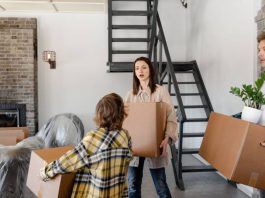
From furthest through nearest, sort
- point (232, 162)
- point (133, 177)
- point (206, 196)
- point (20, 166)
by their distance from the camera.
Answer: point (206, 196) → point (20, 166) → point (133, 177) → point (232, 162)

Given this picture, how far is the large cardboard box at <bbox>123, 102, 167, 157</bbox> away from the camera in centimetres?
212

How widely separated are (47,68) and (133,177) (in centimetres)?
419

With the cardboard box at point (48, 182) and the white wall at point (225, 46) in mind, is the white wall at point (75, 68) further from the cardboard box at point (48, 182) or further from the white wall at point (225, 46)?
the cardboard box at point (48, 182)

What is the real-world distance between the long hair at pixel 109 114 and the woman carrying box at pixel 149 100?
688 millimetres

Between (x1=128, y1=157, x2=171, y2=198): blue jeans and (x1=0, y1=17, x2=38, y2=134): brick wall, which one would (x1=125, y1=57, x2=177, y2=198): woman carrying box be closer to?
(x1=128, y1=157, x2=171, y2=198): blue jeans

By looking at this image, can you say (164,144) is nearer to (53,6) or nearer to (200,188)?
(200,188)

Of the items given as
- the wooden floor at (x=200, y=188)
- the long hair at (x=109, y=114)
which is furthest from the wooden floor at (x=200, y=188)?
the long hair at (x=109, y=114)

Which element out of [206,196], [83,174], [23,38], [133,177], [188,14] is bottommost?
[206,196]

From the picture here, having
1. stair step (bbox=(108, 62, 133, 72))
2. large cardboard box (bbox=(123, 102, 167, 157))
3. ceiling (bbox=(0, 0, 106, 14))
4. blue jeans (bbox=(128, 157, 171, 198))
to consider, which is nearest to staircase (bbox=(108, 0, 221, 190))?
stair step (bbox=(108, 62, 133, 72))

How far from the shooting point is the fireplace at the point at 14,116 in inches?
226

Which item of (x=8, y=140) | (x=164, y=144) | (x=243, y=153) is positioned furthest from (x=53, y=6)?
(x=243, y=153)

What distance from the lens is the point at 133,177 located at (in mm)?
2320

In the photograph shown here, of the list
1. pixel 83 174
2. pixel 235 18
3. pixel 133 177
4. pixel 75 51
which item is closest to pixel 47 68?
pixel 75 51

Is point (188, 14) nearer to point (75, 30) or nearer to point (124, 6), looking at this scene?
point (124, 6)
